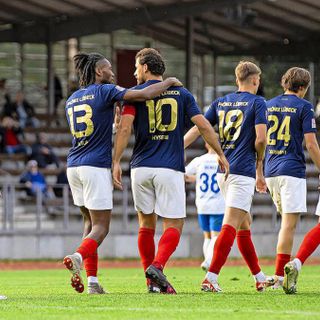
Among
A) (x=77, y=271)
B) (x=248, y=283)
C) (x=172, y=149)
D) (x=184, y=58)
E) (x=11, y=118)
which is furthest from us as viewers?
(x=184, y=58)

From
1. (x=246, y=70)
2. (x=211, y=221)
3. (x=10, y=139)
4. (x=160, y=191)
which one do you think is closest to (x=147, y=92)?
(x=160, y=191)

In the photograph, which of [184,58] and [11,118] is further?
[184,58]

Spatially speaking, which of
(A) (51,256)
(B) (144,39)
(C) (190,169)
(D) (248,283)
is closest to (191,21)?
(B) (144,39)

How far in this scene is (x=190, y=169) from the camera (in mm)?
18938

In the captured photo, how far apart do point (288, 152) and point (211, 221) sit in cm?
559

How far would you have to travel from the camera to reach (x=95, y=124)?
39.5ft

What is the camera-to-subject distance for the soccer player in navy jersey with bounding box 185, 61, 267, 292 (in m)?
12.4

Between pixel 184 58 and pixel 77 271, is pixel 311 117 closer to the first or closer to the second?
pixel 77 271

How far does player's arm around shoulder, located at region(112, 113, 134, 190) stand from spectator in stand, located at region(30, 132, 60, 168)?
1759 centimetres

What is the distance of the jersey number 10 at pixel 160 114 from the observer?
12.1 meters

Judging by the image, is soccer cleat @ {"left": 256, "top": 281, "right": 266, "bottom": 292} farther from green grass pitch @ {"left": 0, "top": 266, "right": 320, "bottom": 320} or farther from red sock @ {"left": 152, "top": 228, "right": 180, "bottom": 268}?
red sock @ {"left": 152, "top": 228, "right": 180, "bottom": 268}

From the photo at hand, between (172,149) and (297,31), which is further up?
(297,31)

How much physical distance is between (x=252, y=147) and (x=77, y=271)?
2.30 m

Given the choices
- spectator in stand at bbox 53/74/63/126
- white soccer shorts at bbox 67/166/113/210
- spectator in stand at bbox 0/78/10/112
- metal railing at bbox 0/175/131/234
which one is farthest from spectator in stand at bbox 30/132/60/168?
white soccer shorts at bbox 67/166/113/210
